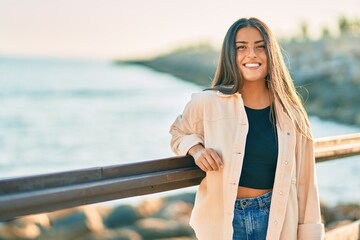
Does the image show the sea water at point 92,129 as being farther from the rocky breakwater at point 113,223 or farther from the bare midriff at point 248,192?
the rocky breakwater at point 113,223

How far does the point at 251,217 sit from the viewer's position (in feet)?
7.65

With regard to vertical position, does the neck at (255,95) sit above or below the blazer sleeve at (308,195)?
above

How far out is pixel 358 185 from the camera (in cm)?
1159

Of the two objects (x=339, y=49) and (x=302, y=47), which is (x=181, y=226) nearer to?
(x=339, y=49)

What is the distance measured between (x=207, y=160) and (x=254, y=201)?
27 cm

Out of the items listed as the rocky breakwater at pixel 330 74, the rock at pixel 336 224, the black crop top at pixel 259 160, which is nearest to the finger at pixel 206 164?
the black crop top at pixel 259 160

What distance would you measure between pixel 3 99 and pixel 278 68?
145ft

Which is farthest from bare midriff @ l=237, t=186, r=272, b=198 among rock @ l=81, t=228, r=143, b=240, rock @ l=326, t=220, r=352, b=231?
rock @ l=81, t=228, r=143, b=240

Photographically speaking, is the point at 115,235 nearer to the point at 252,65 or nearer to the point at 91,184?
the point at 252,65

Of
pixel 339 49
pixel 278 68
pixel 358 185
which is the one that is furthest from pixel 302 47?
pixel 278 68

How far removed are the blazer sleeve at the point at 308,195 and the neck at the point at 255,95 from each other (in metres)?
0.20

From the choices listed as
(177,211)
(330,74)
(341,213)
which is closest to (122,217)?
(177,211)

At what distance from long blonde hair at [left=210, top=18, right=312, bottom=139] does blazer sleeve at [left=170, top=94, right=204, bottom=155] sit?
116 millimetres

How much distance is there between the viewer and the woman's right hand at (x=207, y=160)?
2223mm
